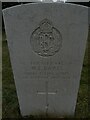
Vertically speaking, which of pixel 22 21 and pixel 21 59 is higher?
pixel 22 21

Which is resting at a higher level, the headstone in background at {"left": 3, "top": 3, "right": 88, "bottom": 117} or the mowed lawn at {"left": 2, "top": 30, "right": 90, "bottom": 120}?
the headstone in background at {"left": 3, "top": 3, "right": 88, "bottom": 117}

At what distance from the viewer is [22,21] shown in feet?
17.4

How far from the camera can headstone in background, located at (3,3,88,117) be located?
5.24 meters

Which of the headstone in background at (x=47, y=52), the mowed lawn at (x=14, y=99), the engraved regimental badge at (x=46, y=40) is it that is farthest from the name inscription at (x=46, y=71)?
the mowed lawn at (x=14, y=99)

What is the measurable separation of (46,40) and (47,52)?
18cm

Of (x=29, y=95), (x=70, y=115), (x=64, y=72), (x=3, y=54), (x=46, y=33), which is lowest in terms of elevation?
(x=3, y=54)

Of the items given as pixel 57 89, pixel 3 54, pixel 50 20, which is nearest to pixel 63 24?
pixel 50 20

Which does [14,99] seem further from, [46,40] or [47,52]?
[46,40]

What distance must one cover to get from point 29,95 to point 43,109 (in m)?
0.33

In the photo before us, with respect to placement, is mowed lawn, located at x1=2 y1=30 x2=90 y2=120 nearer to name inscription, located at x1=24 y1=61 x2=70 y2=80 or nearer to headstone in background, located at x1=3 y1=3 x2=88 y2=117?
headstone in background, located at x1=3 y1=3 x2=88 y2=117

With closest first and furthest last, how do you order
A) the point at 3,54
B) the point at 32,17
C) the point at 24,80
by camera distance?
the point at 32,17 → the point at 24,80 → the point at 3,54

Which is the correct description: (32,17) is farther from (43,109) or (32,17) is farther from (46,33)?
(43,109)

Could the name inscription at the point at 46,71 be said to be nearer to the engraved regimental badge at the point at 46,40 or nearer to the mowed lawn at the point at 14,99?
the engraved regimental badge at the point at 46,40

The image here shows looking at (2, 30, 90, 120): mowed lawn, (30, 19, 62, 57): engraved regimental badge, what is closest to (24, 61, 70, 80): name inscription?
(30, 19, 62, 57): engraved regimental badge
